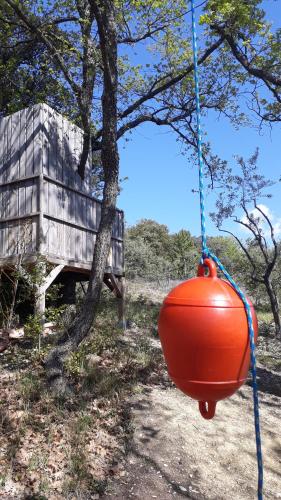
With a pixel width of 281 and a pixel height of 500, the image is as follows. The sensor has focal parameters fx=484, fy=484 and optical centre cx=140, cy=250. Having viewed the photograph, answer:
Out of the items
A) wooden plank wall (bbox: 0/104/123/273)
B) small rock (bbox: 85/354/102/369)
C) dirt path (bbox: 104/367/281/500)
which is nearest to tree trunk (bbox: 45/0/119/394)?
small rock (bbox: 85/354/102/369)

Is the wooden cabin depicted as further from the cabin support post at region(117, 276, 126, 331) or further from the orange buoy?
the orange buoy

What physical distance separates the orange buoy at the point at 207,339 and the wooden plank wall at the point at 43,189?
6.55 metres

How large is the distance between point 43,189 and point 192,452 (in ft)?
17.7

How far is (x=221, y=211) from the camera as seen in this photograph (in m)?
19.2

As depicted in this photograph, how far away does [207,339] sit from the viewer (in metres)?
2.59

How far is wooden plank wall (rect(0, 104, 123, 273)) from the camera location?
9.31m

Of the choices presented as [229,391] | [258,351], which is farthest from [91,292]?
[258,351]

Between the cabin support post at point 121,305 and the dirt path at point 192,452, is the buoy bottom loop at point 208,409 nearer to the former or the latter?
the dirt path at point 192,452

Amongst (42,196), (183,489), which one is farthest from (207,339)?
(42,196)

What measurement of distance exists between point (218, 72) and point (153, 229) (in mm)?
47778

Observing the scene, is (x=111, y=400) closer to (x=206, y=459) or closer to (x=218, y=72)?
(x=206, y=459)

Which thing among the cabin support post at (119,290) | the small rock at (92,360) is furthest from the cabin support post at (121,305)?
the small rock at (92,360)

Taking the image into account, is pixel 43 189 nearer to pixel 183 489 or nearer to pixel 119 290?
pixel 119 290

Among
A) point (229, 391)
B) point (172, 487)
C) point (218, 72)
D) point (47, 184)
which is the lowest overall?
point (172, 487)
